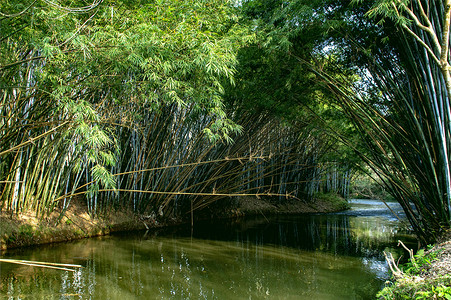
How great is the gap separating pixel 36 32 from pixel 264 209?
7685mm

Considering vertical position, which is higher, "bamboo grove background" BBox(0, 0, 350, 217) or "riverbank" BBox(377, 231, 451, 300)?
"bamboo grove background" BBox(0, 0, 350, 217)

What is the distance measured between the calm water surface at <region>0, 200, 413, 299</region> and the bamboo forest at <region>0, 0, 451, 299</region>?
30 mm

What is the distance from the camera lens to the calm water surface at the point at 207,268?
290cm

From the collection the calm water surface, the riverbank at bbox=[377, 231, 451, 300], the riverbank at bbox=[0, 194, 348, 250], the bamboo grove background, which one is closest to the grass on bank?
the riverbank at bbox=[377, 231, 451, 300]

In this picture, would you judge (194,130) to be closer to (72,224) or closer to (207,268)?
(72,224)

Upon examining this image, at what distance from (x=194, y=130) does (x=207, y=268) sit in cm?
300

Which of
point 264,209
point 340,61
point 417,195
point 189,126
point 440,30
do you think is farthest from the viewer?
point 264,209

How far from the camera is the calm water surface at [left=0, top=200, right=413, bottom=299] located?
2.90 metres

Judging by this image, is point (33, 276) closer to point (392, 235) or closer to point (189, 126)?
point (189, 126)

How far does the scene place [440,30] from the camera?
10.9 feet

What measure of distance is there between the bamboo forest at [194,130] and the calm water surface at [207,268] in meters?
0.03

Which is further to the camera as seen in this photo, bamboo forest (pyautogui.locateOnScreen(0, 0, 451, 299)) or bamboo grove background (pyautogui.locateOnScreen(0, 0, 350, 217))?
bamboo grove background (pyautogui.locateOnScreen(0, 0, 350, 217))

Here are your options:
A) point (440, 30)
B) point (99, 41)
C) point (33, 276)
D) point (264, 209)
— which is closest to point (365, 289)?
point (440, 30)

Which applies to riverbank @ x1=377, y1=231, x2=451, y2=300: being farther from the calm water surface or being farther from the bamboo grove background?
the bamboo grove background
